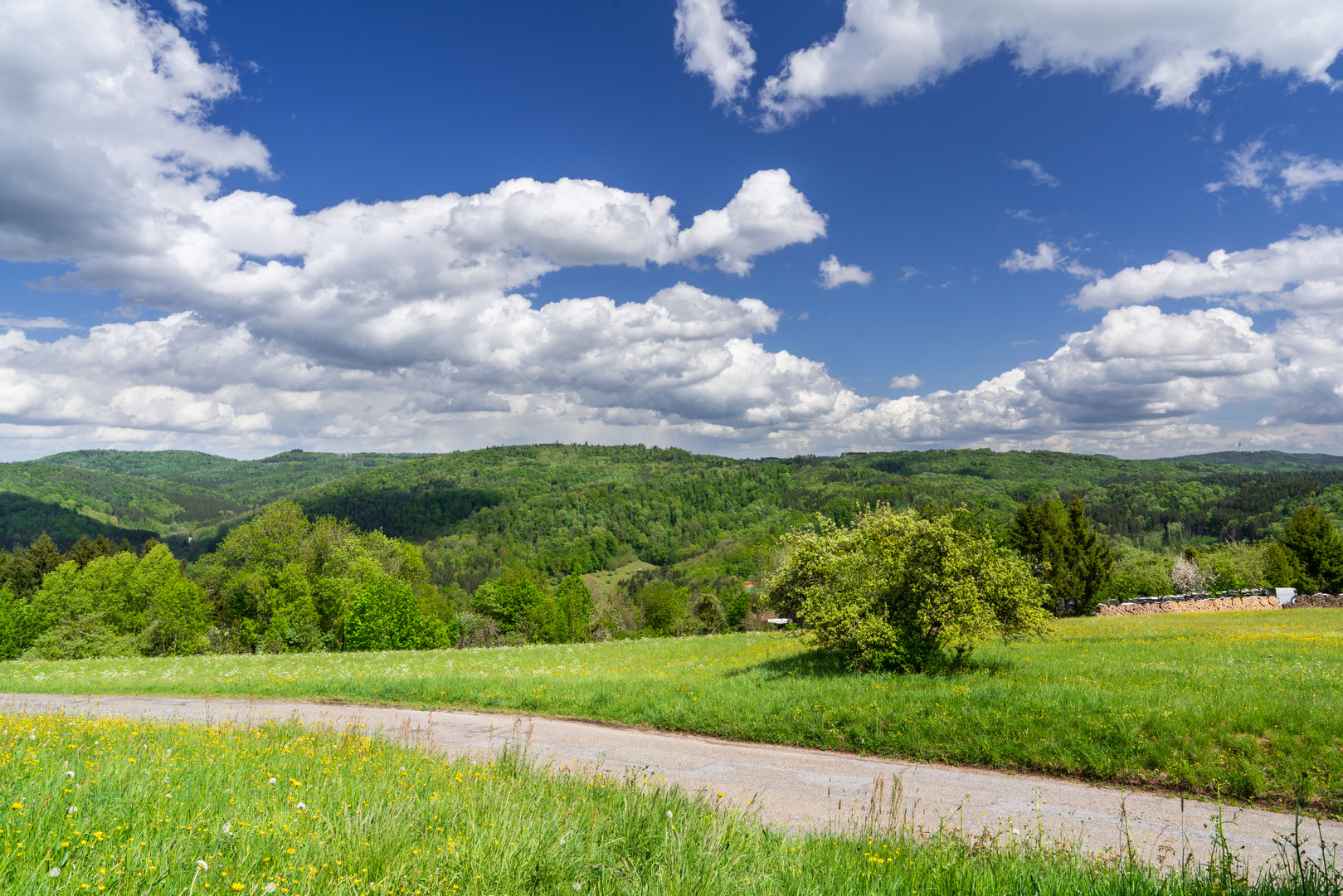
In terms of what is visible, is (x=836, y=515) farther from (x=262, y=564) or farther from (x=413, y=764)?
(x=413, y=764)

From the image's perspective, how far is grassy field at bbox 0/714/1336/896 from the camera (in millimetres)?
4168

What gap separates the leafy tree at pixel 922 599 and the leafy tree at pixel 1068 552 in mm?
42889

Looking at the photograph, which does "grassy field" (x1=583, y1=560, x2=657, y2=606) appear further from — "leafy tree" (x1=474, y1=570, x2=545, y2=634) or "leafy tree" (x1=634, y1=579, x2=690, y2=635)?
"leafy tree" (x1=474, y1=570, x2=545, y2=634)

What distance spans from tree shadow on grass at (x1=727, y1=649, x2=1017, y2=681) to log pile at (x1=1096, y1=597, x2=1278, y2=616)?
37413 millimetres

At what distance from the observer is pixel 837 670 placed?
61.7 ft

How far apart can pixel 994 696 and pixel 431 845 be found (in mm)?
12494

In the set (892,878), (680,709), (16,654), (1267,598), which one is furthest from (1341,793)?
(16,654)

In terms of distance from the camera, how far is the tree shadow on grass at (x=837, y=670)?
17.1 meters

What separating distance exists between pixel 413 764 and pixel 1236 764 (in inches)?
497

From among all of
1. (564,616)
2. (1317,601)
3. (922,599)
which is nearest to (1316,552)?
(1317,601)

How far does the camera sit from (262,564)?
55.0 m

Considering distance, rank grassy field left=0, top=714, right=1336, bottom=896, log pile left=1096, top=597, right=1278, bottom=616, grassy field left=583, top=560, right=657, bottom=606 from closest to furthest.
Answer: grassy field left=0, top=714, right=1336, bottom=896 → log pile left=1096, top=597, right=1278, bottom=616 → grassy field left=583, top=560, right=657, bottom=606

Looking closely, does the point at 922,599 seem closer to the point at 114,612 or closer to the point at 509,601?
the point at 114,612

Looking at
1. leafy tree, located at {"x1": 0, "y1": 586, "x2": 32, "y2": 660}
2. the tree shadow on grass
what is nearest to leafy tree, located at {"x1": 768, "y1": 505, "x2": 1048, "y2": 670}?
the tree shadow on grass
